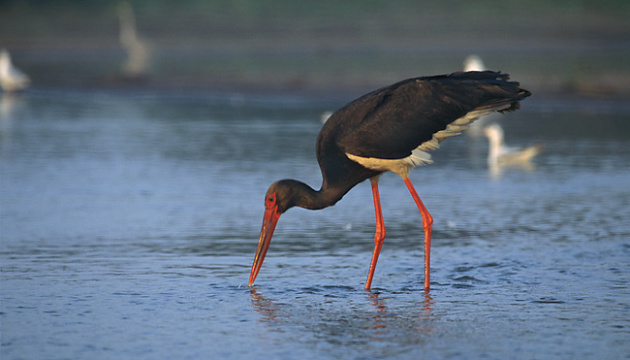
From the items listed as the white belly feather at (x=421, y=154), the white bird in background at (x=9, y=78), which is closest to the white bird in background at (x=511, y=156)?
the white belly feather at (x=421, y=154)

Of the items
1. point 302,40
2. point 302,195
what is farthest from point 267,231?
point 302,40

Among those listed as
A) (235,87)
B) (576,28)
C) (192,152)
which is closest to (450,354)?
(192,152)

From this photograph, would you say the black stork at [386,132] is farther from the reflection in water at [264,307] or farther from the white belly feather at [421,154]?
the reflection in water at [264,307]

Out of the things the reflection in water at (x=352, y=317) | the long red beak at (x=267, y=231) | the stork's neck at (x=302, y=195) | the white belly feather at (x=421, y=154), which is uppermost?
the white belly feather at (x=421, y=154)

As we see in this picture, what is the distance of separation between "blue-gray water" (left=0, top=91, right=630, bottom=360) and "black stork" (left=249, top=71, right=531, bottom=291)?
531 mm

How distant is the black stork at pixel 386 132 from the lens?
7.48m

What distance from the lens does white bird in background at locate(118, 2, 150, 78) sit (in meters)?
33.6

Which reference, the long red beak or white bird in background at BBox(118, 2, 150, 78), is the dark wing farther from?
white bird in background at BBox(118, 2, 150, 78)

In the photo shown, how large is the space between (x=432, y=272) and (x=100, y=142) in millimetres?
9417

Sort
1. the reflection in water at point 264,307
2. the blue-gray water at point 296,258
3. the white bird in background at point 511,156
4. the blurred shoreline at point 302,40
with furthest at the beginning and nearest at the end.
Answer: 1. the blurred shoreline at point 302,40
2. the white bird in background at point 511,156
3. the reflection in water at point 264,307
4. the blue-gray water at point 296,258

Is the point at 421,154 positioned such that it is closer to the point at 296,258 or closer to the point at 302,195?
the point at 302,195

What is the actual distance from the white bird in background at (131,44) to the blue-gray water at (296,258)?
17.8m

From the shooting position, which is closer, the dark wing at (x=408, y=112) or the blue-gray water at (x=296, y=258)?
the blue-gray water at (x=296, y=258)

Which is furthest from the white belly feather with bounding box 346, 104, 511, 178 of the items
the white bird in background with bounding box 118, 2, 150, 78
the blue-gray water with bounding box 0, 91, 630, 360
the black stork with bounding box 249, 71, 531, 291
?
the white bird in background with bounding box 118, 2, 150, 78
